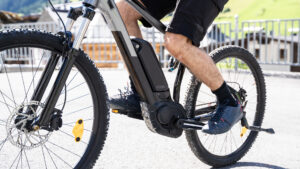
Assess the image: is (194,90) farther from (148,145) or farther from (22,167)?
(22,167)

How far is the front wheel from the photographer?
102 inches

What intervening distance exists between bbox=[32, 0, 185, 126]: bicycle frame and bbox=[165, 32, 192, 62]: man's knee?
0.50 feet

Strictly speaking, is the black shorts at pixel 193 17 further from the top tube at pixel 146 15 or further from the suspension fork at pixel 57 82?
the suspension fork at pixel 57 82

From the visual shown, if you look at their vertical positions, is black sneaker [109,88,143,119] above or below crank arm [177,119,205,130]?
above

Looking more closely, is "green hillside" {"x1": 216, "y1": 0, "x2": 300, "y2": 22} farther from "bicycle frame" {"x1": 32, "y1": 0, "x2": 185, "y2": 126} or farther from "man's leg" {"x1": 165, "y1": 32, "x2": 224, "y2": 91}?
"bicycle frame" {"x1": 32, "y1": 0, "x2": 185, "y2": 126}

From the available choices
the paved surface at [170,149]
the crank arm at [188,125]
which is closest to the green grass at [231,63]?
the paved surface at [170,149]

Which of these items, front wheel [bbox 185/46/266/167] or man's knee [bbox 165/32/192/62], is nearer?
man's knee [bbox 165/32/192/62]

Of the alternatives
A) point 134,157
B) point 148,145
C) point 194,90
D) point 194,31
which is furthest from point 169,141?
point 194,31

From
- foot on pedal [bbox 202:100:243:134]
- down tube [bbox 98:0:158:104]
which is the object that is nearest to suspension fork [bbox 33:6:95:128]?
down tube [bbox 98:0:158:104]

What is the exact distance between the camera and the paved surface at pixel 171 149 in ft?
9.19

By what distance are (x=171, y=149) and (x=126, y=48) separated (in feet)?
4.13

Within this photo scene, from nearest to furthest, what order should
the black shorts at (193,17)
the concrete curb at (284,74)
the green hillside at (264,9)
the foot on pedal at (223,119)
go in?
1. the black shorts at (193,17)
2. the foot on pedal at (223,119)
3. the concrete curb at (284,74)
4. the green hillside at (264,9)

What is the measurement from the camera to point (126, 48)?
2172 mm

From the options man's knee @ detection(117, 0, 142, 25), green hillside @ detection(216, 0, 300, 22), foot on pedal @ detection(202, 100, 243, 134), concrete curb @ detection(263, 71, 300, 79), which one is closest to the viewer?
foot on pedal @ detection(202, 100, 243, 134)
